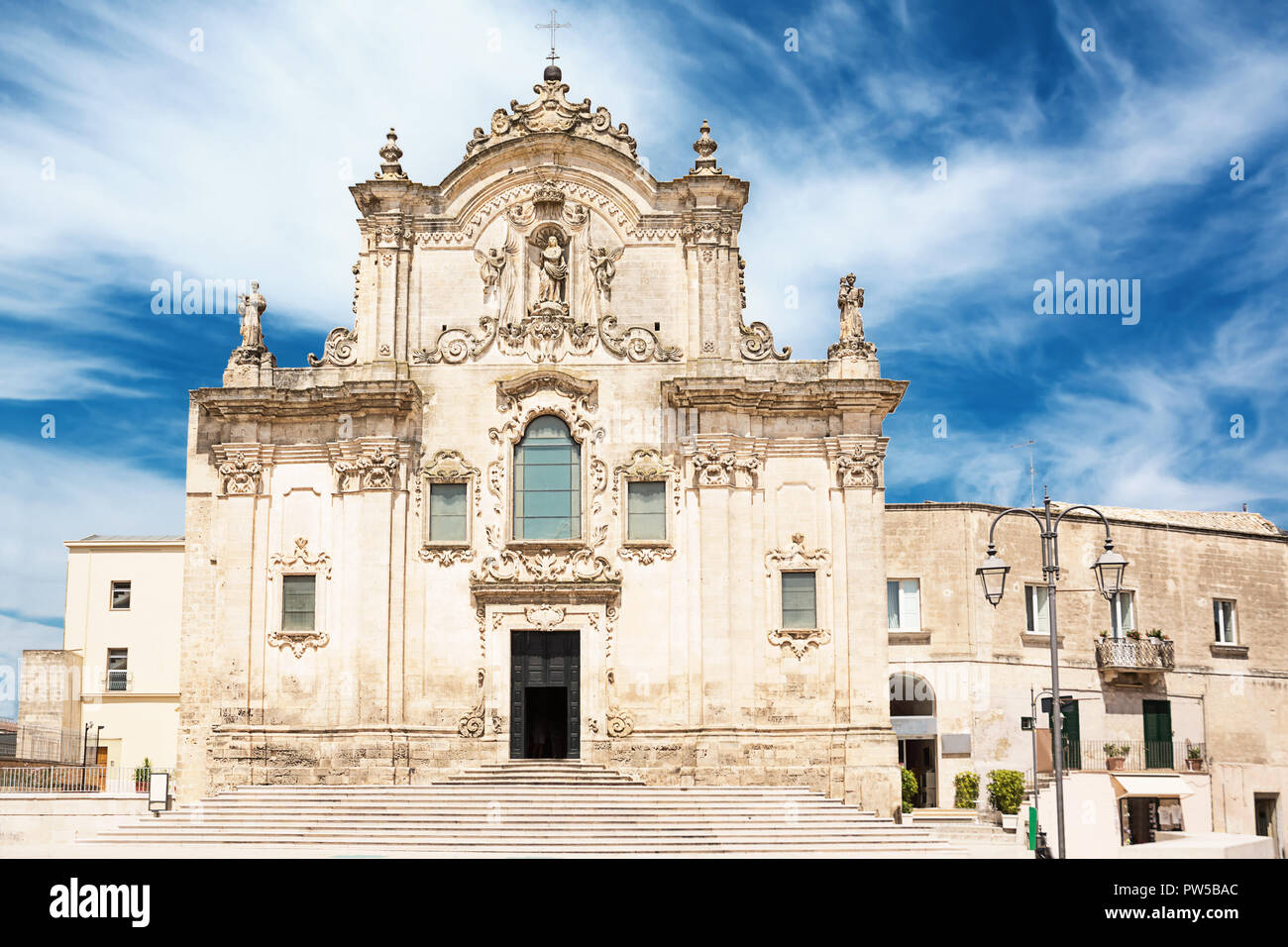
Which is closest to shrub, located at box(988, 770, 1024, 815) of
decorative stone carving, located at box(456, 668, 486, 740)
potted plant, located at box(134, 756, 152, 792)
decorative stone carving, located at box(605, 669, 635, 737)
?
decorative stone carving, located at box(605, 669, 635, 737)

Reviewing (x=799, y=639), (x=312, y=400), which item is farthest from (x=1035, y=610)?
(x=312, y=400)

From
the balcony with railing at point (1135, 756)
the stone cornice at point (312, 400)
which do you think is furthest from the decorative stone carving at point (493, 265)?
the balcony with railing at point (1135, 756)

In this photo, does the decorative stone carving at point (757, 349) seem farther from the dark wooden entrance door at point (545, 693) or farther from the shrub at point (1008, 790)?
the shrub at point (1008, 790)

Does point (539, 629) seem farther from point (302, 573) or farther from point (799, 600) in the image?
point (799, 600)

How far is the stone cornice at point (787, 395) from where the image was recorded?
27.3m

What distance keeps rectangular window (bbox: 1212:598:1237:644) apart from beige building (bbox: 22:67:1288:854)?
14.7m

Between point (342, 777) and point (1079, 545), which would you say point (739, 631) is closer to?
point (342, 777)

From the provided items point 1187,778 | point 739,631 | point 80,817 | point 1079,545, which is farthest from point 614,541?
point 1187,778

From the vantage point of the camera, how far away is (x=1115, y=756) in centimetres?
3450

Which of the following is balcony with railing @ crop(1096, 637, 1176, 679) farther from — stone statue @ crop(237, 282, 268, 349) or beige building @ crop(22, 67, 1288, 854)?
stone statue @ crop(237, 282, 268, 349)

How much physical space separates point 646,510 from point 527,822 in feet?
22.5

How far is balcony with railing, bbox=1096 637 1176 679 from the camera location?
3509cm
